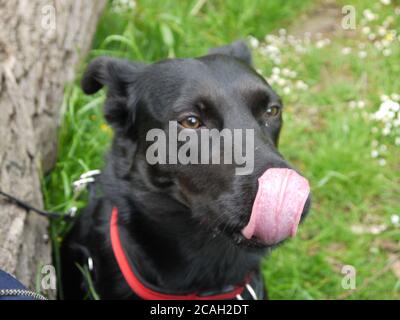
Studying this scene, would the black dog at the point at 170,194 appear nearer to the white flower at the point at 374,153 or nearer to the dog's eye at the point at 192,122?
the dog's eye at the point at 192,122

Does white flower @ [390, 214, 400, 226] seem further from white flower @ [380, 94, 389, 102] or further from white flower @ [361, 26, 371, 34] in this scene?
white flower @ [361, 26, 371, 34]

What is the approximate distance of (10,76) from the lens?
271cm

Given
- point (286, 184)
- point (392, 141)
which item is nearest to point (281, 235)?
point (286, 184)

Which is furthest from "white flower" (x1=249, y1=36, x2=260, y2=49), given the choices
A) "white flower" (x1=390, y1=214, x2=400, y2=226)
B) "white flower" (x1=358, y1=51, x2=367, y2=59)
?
"white flower" (x1=390, y1=214, x2=400, y2=226)

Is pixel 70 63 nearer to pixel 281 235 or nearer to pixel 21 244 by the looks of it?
pixel 21 244

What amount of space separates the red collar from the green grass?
0.55m

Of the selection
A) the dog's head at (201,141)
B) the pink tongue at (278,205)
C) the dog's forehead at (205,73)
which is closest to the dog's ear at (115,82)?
the dog's head at (201,141)

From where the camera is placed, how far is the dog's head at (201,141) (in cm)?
209

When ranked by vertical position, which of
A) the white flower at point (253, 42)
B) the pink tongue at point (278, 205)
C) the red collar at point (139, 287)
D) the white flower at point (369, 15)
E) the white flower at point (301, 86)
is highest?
the white flower at point (369, 15)

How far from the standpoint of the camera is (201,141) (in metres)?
2.37

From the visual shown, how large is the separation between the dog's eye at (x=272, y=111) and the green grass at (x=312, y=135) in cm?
116

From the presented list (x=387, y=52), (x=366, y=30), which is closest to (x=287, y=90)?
(x=387, y=52)

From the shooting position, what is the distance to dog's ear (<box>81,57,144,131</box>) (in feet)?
9.20

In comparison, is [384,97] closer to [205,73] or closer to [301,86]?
[301,86]
